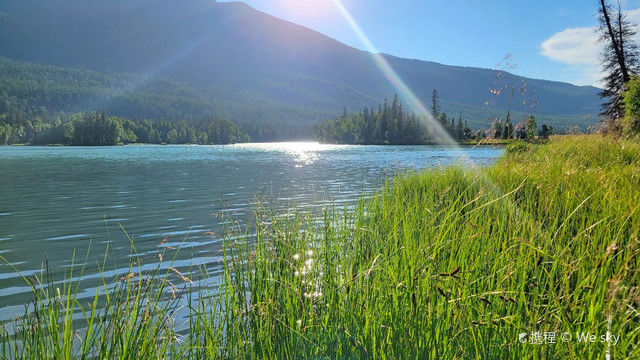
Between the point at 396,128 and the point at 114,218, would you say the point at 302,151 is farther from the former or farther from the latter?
the point at 114,218

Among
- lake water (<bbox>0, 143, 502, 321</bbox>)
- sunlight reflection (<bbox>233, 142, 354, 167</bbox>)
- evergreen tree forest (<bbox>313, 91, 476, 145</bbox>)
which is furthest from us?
evergreen tree forest (<bbox>313, 91, 476, 145</bbox>)

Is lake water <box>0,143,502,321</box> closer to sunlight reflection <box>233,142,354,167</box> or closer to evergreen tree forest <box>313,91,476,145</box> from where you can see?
sunlight reflection <box>233,142,354,167</box>

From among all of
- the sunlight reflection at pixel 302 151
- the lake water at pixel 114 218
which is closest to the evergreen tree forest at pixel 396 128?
the sunlight reflection at pixel 302 151

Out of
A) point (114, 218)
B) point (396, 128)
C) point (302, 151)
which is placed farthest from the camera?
point (396, 128)

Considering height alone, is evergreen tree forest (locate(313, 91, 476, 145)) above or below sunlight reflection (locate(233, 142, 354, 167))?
above

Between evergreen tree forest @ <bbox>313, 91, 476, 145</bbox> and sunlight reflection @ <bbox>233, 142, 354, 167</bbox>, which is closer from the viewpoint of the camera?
sunlight reflection @ <bbox>233, 142, 354, 167</bbox>

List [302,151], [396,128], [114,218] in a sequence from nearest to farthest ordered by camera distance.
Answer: [114,218] → [302,151] → [396,128]

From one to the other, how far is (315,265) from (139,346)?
2.12 meters

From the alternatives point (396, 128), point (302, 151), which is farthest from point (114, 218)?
point (396, 128)

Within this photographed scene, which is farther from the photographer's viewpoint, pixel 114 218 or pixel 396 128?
pixel 396 128

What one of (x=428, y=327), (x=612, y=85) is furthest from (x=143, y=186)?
(x=612, y=85)

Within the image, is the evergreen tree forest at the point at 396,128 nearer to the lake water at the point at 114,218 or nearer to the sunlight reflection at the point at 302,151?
the sunlight reflection at the point at 302,151

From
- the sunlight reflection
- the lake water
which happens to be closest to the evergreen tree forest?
the sunlight reflection

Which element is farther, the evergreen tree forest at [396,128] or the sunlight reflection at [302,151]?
the evergreen tree forest at [396,128]
